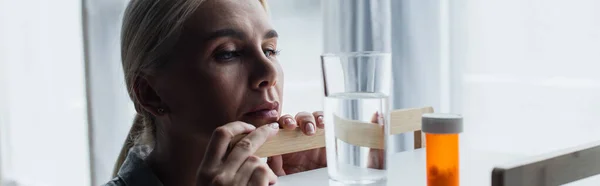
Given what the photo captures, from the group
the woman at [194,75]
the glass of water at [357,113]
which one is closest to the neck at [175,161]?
the woman at [194,75]

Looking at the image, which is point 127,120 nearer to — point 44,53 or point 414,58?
point 44,53

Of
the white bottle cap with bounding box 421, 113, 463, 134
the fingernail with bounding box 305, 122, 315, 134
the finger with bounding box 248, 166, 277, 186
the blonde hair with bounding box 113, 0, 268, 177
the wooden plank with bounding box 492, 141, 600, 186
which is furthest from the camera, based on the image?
the blonde hair with bounding box 113, 0, 268, 177

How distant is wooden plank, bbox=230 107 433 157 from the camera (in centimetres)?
68

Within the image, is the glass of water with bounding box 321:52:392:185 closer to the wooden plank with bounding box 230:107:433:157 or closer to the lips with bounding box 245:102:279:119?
the wooden plank with bounding box 230:107:433:157

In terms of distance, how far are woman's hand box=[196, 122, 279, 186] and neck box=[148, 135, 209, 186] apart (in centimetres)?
28

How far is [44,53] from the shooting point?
6.11 feet

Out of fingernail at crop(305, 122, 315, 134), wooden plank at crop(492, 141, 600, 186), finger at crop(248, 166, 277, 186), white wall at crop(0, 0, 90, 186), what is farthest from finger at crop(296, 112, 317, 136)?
white wall at crop(0, 0, 90, 186)

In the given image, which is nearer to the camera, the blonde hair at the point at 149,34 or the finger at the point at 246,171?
the finger at the point at 246,171

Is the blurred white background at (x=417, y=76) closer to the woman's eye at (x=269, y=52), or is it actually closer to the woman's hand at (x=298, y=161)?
the woman's hand at (x=298, y=161)

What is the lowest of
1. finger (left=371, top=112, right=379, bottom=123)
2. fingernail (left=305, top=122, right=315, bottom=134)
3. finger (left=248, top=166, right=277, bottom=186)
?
finger (left=248, top=166, right=277, bottom=186)

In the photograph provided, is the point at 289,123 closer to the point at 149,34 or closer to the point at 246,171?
the point at 246,171

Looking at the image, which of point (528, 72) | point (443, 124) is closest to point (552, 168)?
point (443, 124)

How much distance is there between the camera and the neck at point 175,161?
40.5 inches

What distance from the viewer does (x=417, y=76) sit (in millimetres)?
1650
